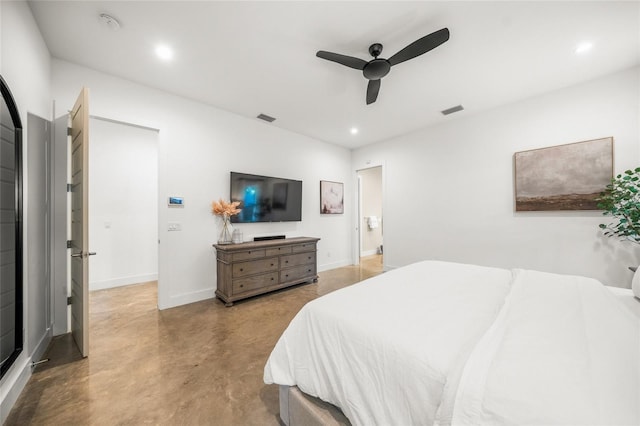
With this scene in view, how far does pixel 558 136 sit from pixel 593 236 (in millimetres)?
1294

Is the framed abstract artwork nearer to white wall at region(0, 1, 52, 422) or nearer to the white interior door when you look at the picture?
the white interior door

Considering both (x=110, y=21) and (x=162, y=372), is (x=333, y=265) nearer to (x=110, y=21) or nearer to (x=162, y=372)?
(x=162, y=372)

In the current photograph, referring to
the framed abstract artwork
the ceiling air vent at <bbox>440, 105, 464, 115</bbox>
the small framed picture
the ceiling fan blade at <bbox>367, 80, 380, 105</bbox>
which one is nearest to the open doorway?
the small framed picture

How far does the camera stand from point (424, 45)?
6.14ft

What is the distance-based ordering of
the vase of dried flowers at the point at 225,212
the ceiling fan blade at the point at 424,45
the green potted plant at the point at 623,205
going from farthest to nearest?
the vase of dried flowers at the point at 225,212 → the green potted plant at the point at 623,205 → the ceiling fan blade at the point at 424,45

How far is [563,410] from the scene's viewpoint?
0.59 m

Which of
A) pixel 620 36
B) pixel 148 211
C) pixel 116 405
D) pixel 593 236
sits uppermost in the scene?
pixel 620 36

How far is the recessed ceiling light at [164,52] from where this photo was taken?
2201mm

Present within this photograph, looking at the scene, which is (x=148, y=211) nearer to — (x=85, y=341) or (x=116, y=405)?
(x=85, y=341)

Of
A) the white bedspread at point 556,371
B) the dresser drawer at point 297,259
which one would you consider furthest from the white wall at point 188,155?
the white bedspread at point 556,371

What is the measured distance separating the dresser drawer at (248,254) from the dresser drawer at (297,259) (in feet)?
1.27

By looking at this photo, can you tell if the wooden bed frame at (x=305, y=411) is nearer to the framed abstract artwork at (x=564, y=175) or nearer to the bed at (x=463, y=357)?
the bed at (x=463, y=357)

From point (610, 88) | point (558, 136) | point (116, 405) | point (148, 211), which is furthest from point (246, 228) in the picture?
point (610, 88)

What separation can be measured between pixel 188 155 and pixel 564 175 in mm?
4894
